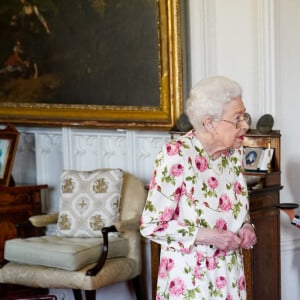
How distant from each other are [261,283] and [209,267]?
123 cm

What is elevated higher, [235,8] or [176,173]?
[235,8]

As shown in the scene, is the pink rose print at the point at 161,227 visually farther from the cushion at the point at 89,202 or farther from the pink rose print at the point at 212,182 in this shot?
the cushion at the point at 89,202

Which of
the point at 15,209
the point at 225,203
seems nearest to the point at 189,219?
the point at 225,203

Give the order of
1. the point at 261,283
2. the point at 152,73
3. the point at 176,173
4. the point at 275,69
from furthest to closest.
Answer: the point at 152,73, the point at 275,69, the point at 261,283, the point at 176,173

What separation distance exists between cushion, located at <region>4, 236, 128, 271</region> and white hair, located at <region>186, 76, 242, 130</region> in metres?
1.77

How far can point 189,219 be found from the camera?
251 centimetres

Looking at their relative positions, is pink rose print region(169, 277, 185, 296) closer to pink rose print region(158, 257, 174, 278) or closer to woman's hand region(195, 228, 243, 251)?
pink rose print region(158, 257, 174, 278)

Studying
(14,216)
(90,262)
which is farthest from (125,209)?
(14,216)

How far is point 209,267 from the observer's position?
8.30 feet

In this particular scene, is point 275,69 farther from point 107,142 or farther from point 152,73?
point 107,142

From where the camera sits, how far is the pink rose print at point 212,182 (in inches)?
101

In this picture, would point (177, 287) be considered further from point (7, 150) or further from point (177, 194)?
point (7, 150)

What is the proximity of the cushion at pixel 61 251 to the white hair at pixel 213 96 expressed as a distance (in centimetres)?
177

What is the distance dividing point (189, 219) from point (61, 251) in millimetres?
1711
